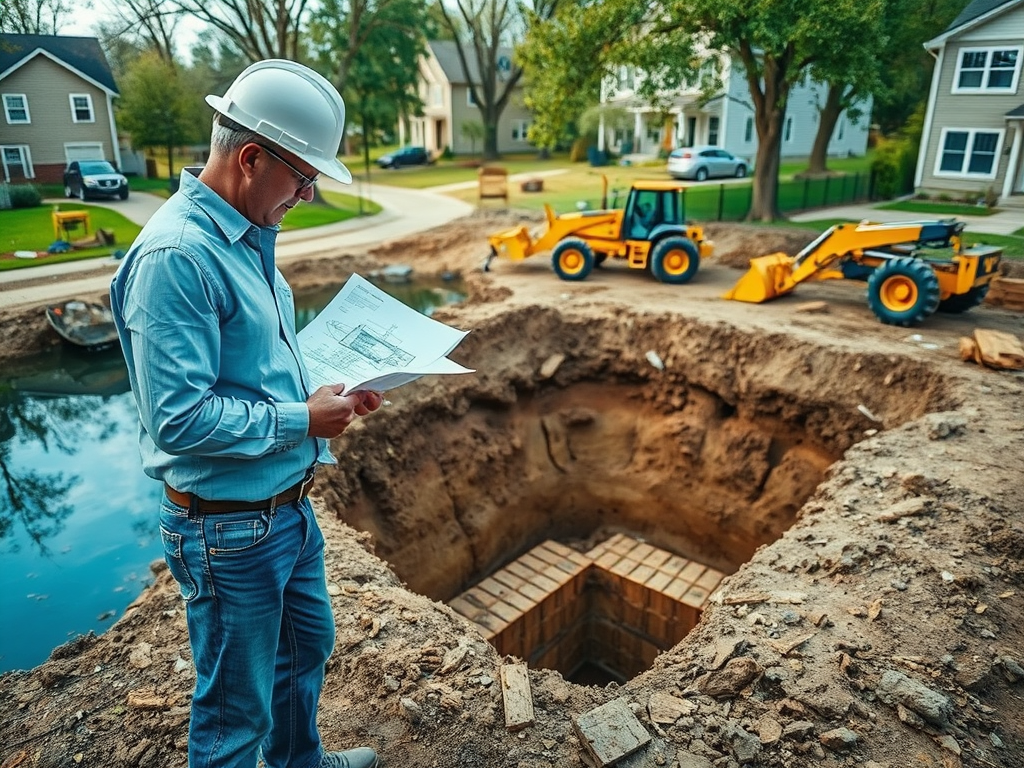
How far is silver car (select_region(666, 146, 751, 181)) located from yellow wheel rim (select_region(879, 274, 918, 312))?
52.5 ft

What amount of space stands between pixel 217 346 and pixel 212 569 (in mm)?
672

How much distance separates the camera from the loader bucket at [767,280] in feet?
33.8

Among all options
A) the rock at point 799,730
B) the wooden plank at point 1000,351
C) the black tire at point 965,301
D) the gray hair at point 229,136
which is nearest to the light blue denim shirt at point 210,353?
the gray hair at point 229,136

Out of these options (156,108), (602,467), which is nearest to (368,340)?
(602,467)

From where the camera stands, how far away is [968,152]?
15.2 meters

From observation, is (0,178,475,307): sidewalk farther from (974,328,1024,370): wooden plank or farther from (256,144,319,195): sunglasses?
(974,328,1024,370): wooden plank

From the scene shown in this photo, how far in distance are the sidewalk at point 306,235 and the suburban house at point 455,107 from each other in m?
12.5

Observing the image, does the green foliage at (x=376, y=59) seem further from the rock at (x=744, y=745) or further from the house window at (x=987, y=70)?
the rock at (x=744, y=745)

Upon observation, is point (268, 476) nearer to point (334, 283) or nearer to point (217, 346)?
point (217, 346)

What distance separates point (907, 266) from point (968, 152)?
8605mm

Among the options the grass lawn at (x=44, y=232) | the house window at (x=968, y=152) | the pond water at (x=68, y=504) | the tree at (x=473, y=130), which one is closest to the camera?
the pond water at (x=68, y=504)

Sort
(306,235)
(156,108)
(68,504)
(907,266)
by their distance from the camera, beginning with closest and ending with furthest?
(68,504) → (907,266) → (156,108) → (306,235)

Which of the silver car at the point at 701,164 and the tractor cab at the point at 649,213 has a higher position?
the silver car at the point at 701,164

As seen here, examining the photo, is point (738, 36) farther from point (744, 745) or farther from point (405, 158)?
point (405, 158)
